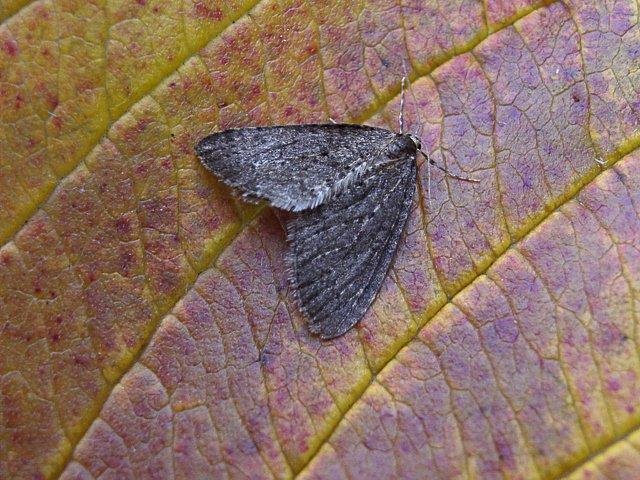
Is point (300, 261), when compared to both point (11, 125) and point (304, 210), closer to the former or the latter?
point (304, 210)

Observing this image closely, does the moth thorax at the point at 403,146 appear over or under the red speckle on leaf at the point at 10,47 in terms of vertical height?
under

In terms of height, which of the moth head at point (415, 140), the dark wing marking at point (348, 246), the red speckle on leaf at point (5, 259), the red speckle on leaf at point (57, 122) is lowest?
the dark wing marking at point (348, 246)

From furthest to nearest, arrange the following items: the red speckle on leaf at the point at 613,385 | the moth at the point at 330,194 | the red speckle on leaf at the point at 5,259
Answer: the moth at the point at 330,194, the red speckle on leaf at the point at 5,259, the red speckle on leaf at the point at 613,385

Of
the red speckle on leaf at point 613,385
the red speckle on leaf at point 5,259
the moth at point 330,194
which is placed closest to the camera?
the red speckle on leaf at point 613,385

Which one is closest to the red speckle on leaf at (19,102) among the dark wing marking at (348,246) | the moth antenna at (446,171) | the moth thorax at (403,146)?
the dark wing marking at (348,246)

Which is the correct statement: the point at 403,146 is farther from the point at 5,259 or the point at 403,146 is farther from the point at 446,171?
the point at 5,259

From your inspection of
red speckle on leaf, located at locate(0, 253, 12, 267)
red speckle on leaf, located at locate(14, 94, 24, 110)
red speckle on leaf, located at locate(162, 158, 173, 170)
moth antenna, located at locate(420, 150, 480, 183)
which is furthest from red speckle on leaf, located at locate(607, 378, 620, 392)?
red speckle on leaf, located at locate(14, 94, 24, 110)

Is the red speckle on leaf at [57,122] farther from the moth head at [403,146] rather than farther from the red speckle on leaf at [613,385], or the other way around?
the red speckle on leaf at [613,385]

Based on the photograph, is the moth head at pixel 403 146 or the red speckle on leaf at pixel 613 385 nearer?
the red speckle on leaf at pixel 613 385
